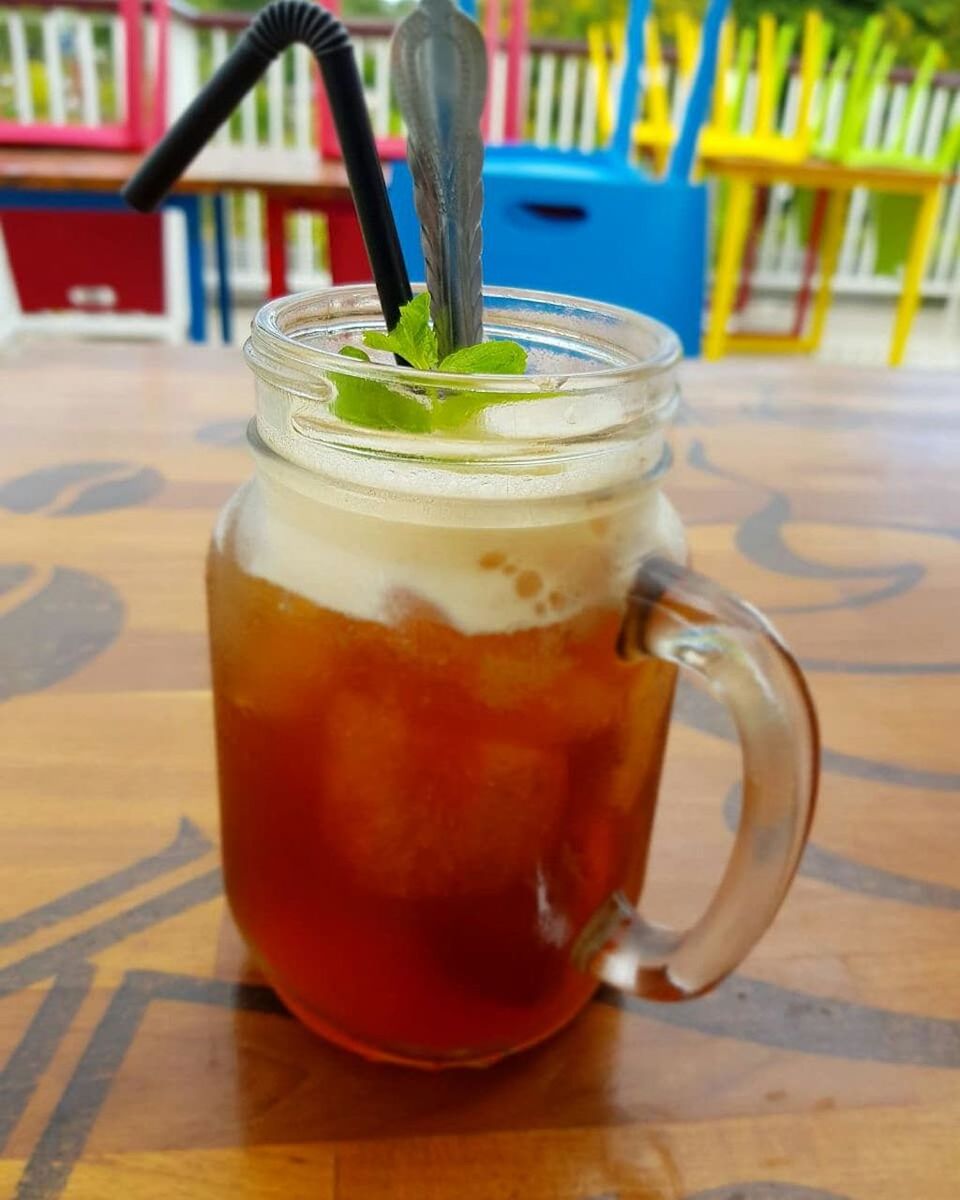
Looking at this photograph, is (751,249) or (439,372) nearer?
(439,372)

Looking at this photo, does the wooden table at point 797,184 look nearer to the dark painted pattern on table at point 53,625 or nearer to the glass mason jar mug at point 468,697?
the dark painted pattern on table at point 53,625

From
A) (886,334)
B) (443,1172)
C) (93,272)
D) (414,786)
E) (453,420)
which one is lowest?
(886,334)

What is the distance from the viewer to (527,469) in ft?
0.98

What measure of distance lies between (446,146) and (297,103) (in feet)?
15.2

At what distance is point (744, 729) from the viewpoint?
31 centimetres

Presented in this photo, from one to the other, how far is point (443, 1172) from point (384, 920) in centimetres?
8

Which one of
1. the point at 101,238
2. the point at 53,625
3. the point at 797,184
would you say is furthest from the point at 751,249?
the point at 53,625

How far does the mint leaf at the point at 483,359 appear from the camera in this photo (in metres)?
0.31

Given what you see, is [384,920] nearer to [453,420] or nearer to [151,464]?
[453,420]

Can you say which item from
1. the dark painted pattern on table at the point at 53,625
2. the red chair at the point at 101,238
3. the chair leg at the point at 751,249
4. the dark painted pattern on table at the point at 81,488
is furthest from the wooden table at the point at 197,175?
the chair leg at the point at 751,249

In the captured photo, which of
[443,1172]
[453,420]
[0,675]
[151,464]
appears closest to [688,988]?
[443,1172]

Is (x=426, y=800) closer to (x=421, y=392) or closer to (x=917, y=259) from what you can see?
(x=421, y=392)

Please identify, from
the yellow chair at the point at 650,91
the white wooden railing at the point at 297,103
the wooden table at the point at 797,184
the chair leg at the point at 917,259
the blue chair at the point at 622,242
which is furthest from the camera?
the white wooden railing at the point at 297,103

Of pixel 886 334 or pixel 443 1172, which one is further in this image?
pixel 886 334
